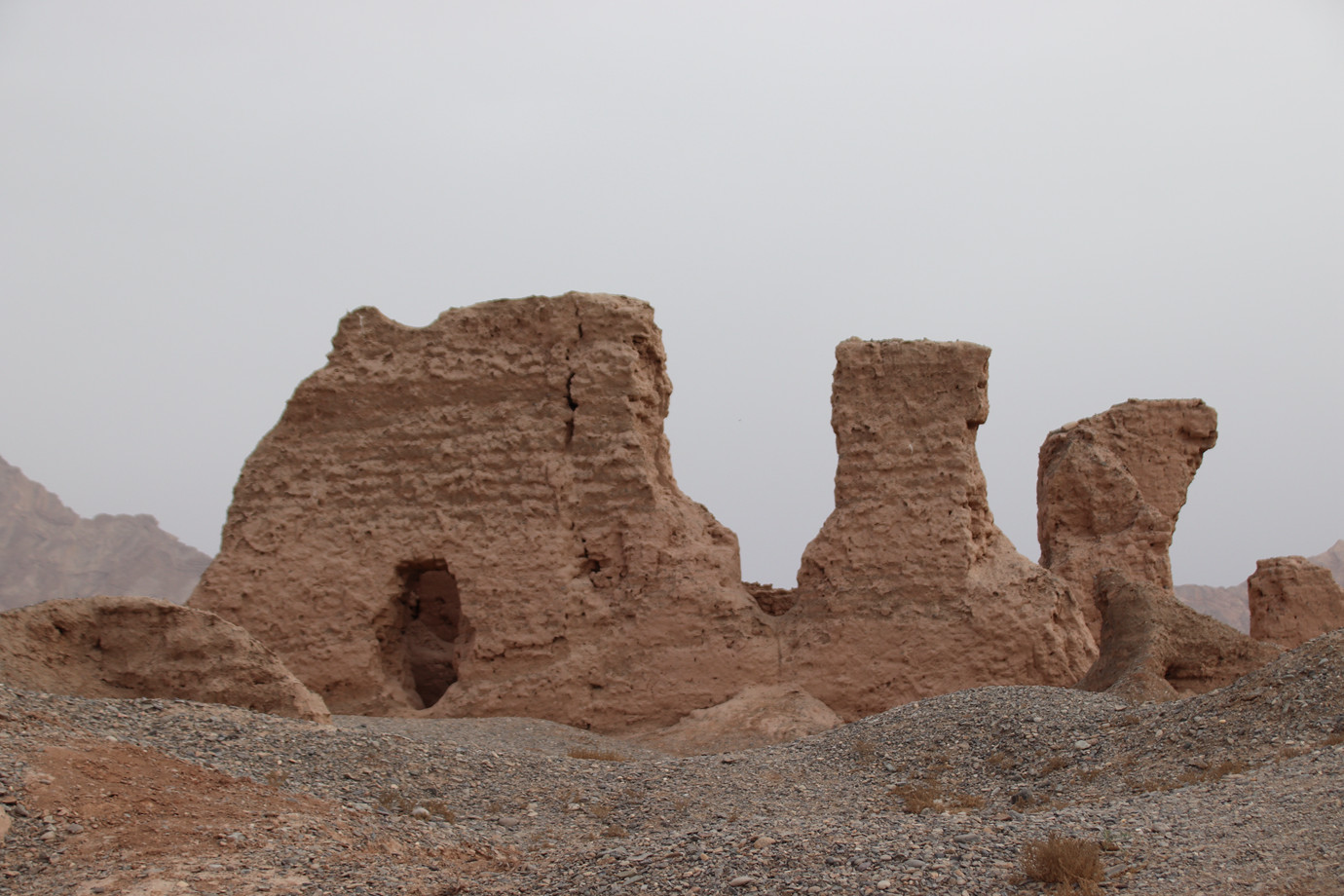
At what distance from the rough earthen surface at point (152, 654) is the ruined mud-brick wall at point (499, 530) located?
2.80 meters

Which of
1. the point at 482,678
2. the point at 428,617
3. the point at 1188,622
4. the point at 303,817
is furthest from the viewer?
the point at 428,617

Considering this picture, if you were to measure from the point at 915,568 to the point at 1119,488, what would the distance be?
416 centimetres

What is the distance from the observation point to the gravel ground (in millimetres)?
4461

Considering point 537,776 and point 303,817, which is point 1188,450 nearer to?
point 537,776

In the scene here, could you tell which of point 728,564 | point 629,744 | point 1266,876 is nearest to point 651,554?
point 728,564

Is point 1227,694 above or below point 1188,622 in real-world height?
below

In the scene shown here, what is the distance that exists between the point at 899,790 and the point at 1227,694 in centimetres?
230

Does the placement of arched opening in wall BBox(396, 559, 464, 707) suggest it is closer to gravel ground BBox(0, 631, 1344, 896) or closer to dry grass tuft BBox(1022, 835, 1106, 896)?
gravel ground BBox(0, 631, 1344, 896)

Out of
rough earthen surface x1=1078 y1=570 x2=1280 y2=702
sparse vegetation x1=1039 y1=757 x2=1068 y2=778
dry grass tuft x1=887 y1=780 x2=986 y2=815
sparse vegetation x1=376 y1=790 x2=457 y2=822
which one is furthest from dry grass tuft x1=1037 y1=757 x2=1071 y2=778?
sparse vegetation x1=376 y1=790 x2=457 y2=822

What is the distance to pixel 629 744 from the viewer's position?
32.3 ft

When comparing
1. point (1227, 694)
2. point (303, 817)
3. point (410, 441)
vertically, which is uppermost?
point (410, 441)

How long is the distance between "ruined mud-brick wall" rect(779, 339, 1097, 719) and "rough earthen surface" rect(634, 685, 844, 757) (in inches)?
15.4

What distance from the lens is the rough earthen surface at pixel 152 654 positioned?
7.84 meters

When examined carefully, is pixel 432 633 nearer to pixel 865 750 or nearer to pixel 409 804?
pixel 865 750
